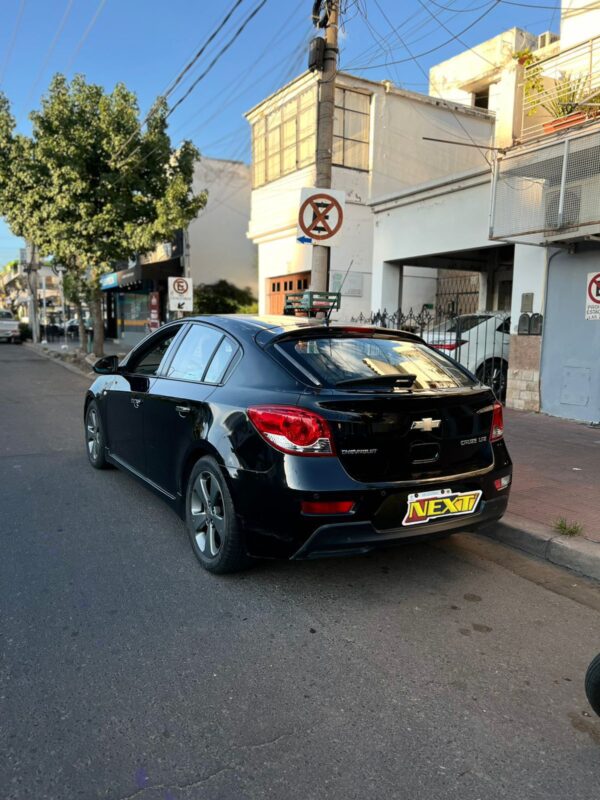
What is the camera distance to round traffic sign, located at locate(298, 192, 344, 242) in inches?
293

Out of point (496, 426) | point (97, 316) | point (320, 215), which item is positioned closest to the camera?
point (496, 426)

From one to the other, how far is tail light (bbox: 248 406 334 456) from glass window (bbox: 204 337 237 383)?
79 centimetres

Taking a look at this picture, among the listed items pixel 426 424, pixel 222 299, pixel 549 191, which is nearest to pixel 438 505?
pixel 426 424

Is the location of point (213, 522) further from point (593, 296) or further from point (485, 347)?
point (485, 347)

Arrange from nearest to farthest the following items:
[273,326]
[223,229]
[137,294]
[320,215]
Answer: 1. [273,326]
2. [320,215]
3. [223,229]
4. [137,294]

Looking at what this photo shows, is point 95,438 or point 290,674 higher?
point 95,438

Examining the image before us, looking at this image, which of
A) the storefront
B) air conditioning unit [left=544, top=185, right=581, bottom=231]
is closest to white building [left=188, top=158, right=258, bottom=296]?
the storefront

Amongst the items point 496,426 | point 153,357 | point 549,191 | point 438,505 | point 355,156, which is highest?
point 355,156

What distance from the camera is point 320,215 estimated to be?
24.7ft

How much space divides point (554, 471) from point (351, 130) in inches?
552

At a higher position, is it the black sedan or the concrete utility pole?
the concrete utility pole

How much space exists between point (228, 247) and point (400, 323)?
1697 cm

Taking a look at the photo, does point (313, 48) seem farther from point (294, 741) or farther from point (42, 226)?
point (42, 226)

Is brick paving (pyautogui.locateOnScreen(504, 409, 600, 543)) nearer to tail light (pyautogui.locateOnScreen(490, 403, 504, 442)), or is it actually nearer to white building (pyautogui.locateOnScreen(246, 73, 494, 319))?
tail light (pyautogui.locateOnScreen(490, 403, 504, 442))
